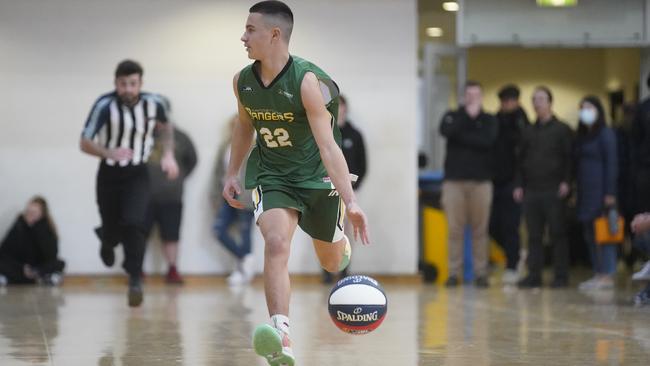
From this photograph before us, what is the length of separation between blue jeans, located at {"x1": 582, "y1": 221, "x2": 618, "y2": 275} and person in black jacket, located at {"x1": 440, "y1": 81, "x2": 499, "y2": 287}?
119 cm

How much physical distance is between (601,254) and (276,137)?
767 cm

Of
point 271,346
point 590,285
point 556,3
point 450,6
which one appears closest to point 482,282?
point 590,285

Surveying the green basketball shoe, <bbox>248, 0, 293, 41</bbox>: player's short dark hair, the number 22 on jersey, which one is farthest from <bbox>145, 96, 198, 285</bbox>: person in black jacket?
the green basketball shoe

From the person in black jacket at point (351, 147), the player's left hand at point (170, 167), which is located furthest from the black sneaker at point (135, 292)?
the person in black jacket at point (351, 147)

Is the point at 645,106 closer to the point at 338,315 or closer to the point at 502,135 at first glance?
the point at 502,135

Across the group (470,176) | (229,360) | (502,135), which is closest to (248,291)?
(470,176)

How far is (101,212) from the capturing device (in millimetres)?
9609

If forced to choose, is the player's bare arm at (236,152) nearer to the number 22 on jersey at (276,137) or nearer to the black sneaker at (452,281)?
the number 22 on jersey at (276,137)

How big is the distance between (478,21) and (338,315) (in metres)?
8.86

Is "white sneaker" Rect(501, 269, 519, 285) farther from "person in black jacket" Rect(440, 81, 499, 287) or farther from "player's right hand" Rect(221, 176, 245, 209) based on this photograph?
"player's right hand" Rect(221, 176, 245, 209)

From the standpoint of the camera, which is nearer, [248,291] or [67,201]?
[248,291]

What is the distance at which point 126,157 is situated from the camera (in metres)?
9.45

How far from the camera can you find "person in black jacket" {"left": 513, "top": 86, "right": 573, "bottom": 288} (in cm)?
1297

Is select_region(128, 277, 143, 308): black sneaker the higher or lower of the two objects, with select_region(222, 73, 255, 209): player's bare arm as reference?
lower
